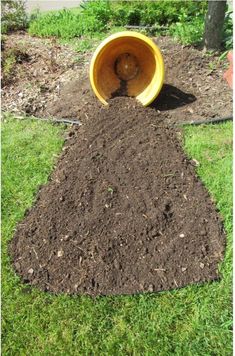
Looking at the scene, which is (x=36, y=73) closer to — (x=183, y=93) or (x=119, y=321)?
(x=183, y=93)

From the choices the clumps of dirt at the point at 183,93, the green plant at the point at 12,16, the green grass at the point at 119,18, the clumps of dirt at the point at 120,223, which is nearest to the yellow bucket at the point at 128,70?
the clumps of dirt at the point at 183,93

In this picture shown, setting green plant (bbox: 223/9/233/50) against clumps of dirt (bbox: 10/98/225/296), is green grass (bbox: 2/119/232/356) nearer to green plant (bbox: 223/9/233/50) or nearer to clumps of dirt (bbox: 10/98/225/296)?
clumps of dirt (bbox: 10/98/225/296)

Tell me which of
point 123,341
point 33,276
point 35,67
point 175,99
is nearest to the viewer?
point 123,341

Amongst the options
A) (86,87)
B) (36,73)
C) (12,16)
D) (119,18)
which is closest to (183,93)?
(86,87)

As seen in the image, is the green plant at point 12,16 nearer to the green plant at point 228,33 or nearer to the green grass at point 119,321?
the green plant at point 228,33

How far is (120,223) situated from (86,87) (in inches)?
99.2

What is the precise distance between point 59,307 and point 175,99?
125 inches

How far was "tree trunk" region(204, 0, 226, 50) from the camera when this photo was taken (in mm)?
5836

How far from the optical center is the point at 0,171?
14.7ft

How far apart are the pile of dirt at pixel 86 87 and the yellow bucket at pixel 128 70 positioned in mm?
218

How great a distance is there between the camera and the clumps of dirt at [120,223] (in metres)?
3.36

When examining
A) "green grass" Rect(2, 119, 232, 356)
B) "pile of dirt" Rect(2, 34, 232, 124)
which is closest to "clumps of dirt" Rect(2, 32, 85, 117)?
"pile of dirt" Rect(2, 34, 232, 124)

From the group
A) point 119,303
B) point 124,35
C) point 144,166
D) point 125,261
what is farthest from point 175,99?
point 119,303

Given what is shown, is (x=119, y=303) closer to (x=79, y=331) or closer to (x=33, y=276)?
(x=79, y=331)
